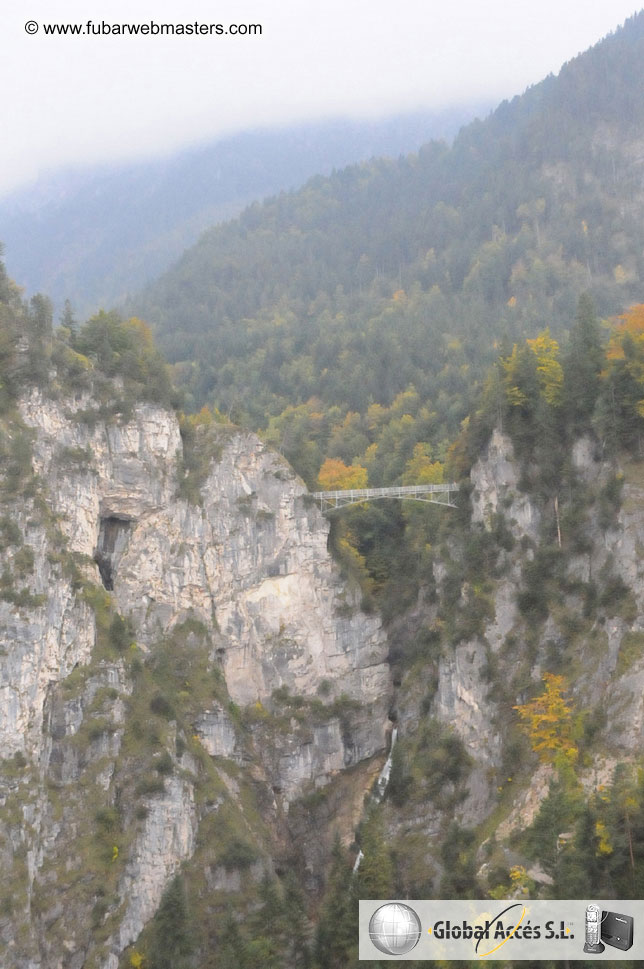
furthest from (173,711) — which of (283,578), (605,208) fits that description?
(605,208)

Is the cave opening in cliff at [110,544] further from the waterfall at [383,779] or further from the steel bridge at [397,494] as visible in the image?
the waterfall at [383,779]

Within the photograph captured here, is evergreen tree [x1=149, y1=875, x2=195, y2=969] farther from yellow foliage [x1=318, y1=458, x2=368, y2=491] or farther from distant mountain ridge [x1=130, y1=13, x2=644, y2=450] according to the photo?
distant mountain ridge [x1=130, y1=13, x2=644, y2=450]

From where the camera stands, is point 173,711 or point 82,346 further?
point 82,346

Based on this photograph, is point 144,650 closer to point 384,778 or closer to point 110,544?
point 110,544

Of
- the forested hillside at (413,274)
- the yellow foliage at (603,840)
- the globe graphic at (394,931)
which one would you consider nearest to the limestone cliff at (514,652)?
the yellow foliage at (603,840)

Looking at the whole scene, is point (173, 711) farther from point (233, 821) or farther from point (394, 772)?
point (394, 772)

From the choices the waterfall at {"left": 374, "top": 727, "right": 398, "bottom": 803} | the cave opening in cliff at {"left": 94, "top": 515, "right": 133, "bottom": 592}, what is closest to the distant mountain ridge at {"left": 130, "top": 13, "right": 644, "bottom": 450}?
the waterfall at {"left": 374, "top": 727, "right": 398, "bottom": 803}
